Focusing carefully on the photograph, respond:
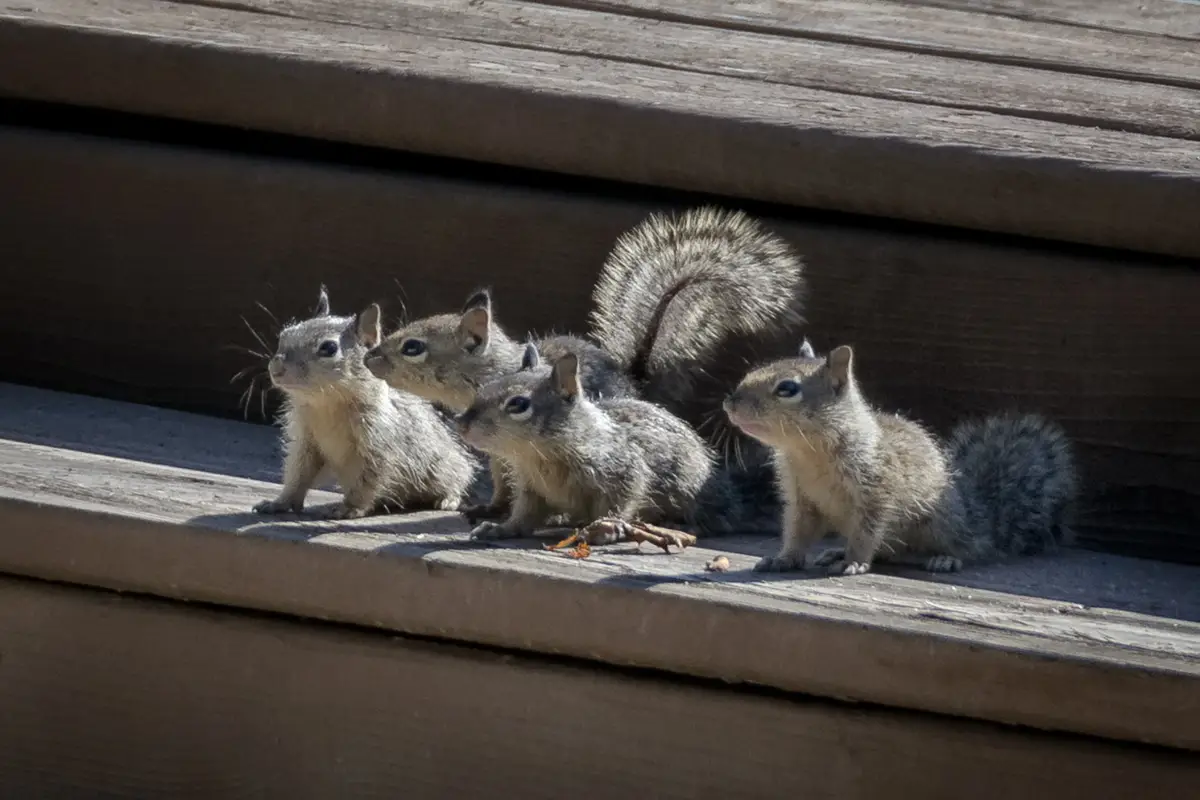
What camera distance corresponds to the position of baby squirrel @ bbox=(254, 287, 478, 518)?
329 cm

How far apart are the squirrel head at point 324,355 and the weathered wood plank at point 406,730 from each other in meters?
0.64

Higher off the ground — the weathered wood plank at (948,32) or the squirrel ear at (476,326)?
the weathered wood plank at (948,32)

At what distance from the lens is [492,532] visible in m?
2.96

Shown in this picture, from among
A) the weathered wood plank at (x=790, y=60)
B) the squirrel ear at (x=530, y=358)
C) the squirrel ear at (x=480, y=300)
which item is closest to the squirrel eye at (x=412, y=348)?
the squirrel ear at (x=480, y=300)

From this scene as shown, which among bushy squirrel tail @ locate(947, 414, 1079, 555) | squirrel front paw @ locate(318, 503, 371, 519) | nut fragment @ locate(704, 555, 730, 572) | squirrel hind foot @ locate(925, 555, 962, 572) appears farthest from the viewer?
bushy squirrel tail @ locate(947, 414, 1079, 555)

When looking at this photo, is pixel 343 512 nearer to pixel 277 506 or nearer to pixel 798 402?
pixel 277 506

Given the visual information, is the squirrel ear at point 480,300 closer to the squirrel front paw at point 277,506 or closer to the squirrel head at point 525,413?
the squirrel head at point 525,413

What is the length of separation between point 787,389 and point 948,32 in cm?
134

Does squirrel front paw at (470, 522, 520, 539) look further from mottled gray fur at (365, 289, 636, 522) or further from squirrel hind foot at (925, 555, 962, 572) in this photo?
squirrel hind foot at (925, 555, 962, 572)

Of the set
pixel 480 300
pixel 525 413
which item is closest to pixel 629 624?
pixel 525 413

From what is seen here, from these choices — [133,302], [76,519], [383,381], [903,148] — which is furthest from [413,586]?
[133,302]

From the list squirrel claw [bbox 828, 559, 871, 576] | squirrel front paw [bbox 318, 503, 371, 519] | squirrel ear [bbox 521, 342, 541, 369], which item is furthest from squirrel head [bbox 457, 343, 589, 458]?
squirrel claw [bbox 828, 559, 871, 576]

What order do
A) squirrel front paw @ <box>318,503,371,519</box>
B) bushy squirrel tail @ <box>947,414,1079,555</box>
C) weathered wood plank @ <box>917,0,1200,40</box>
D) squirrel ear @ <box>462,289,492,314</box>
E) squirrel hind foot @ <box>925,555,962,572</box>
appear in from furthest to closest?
weathered wood plank @ <box>917,0,1200,40</box> → squirrel ear @ <box>462,289,492,314</box> → bushy squirrel tail @ <box>947,414,1079,555</box> → squirrel front paw @ <box>318,503,371,519</box> → squirrel hind foot @ <box>925,555,962,572</box>

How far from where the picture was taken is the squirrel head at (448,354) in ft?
11.7
